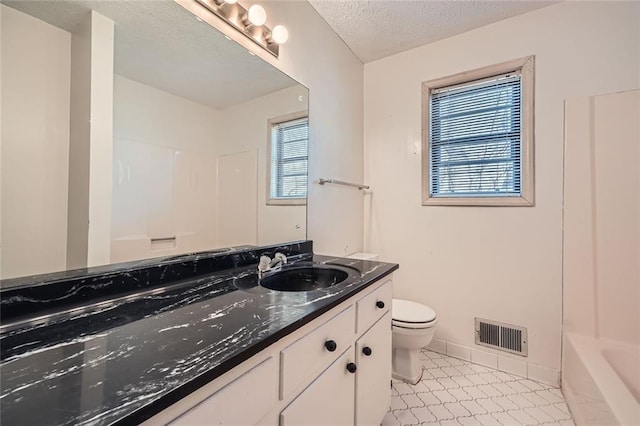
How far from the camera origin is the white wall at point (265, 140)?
137 centimetres

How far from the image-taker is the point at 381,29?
6.79ft

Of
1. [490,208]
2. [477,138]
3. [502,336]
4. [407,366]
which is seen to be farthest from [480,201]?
[407,366]

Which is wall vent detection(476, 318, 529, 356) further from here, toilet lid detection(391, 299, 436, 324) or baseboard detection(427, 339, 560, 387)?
toilet lid detection(391, 299, 436, 324)

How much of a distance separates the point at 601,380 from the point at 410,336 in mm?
842

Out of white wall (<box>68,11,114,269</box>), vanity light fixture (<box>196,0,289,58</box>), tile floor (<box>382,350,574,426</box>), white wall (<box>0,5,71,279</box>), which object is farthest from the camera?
tile floor (<box>382,350,574,426</box>)

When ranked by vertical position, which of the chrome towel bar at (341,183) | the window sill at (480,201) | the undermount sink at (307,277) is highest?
the chrome towel bar at (341,183)

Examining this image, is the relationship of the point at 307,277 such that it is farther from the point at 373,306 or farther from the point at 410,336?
the point at 410,336

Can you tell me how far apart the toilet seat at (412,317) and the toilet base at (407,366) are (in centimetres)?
23

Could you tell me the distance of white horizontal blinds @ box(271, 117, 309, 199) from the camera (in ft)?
5.35

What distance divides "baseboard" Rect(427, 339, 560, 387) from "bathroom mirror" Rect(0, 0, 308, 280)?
5.53 ft

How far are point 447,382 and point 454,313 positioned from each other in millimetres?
507

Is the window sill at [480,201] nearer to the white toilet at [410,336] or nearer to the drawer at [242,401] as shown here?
the white toilet at [410,336]

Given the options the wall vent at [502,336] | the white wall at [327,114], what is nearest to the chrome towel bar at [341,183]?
the white wall at [327,114]

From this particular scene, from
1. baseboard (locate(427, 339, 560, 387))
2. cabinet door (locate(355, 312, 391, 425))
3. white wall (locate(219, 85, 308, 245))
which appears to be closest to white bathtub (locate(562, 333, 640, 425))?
baseboard (locate(427, 339, 560, 387))
